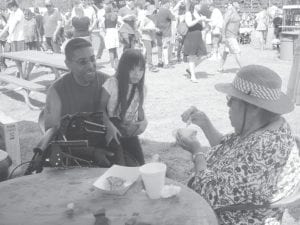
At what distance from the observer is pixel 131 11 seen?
10617 mm

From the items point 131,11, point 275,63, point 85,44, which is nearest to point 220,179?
point 85,44

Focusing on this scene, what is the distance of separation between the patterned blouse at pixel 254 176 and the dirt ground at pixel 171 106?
1.46 metres

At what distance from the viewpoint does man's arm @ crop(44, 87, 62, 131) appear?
3240 millimetres

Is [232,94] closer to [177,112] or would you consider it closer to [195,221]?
[195,221]

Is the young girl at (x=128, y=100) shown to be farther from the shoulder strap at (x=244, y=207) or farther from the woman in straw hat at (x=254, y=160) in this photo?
the shoulder strap at (x=244, y=207)

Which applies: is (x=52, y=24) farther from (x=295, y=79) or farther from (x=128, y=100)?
(x=128, y=100)

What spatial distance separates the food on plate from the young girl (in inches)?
48.0

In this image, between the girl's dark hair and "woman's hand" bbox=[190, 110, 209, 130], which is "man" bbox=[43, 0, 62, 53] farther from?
"woman's hand" bbox=[190, 110, 209, 130]

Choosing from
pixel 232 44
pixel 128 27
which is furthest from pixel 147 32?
pixel 232 44

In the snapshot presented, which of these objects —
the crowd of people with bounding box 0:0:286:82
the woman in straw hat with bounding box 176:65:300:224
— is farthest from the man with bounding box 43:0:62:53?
the woman in straw hat with bounding box 176:65:300:224

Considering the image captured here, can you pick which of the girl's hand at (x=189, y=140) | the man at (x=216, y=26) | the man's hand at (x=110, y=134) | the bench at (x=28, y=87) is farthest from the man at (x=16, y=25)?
the girl's hand at (x=189, y=140)

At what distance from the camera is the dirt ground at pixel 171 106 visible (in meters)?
5.03

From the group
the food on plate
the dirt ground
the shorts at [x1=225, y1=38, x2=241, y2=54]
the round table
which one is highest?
the shorts at [x1=225, y1=38, x2=241, y2=54]

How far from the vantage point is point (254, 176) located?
2033 mm
